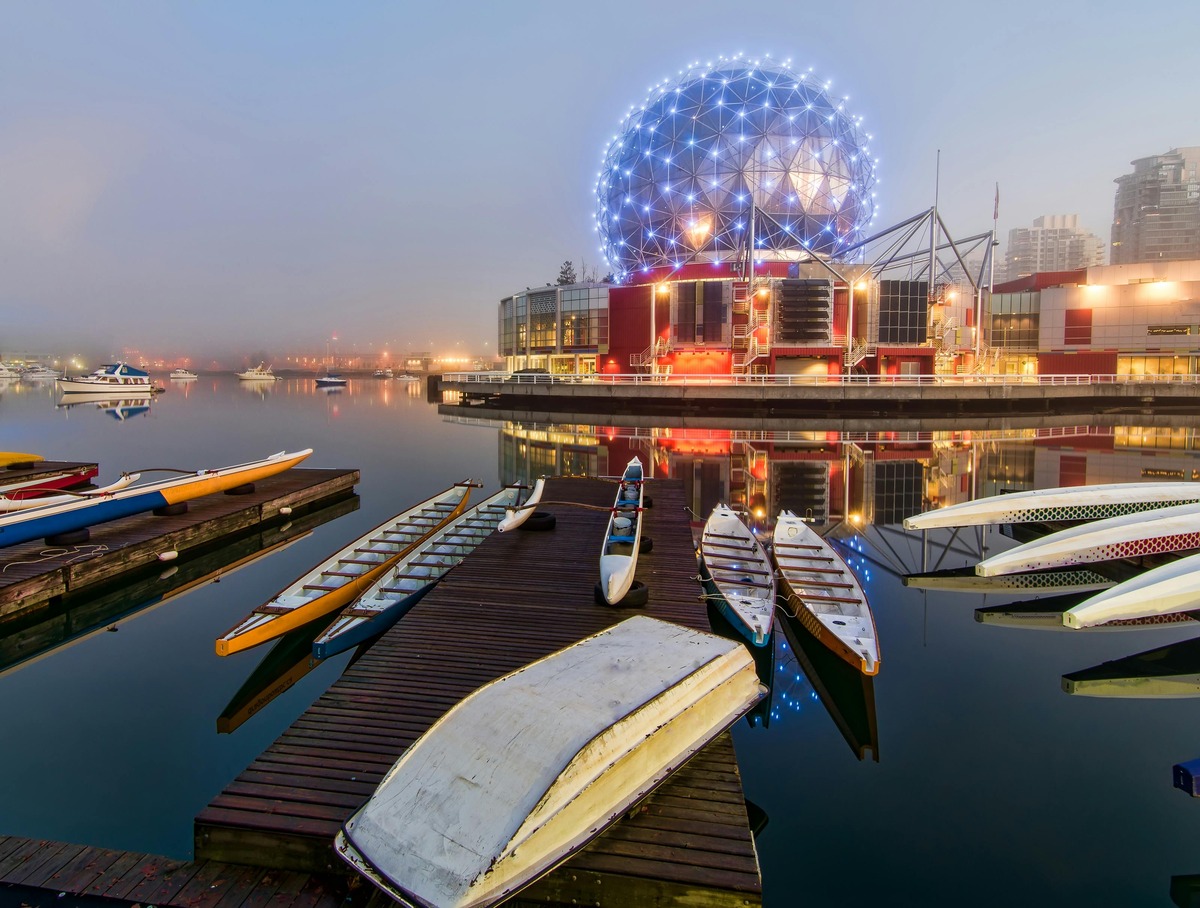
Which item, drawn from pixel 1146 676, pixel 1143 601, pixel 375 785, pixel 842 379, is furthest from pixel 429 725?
pixel 842 379

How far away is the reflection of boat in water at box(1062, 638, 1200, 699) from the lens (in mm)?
9023

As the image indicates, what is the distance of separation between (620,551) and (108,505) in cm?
1081

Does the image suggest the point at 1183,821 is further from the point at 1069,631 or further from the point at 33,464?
the point at 33,464

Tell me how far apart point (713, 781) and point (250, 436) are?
143ft

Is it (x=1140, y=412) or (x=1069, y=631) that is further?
(x=1140, y=412)

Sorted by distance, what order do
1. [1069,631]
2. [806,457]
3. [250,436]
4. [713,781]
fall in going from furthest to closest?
1. [250,436]
2. [806,457]
3. [1069,631]
4. [713,781]

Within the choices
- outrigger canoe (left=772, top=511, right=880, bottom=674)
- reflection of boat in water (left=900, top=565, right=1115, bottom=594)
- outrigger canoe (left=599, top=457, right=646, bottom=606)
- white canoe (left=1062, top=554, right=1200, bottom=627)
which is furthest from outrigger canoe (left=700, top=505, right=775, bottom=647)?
white canoe (left=1062, top=554, right=1200, bottom=627)

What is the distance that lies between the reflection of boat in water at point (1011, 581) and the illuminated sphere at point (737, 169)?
46.7 m

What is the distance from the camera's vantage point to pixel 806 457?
27.8 metres

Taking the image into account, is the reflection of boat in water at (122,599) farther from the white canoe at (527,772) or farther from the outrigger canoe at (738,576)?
the outrigger canoe at (738,576)

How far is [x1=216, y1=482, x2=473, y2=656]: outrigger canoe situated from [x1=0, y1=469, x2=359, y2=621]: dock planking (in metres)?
4.63

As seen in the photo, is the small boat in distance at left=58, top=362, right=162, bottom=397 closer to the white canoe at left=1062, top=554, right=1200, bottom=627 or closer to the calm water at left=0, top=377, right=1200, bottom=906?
the calm water at left=0, top=377, right=1200, bottom=906

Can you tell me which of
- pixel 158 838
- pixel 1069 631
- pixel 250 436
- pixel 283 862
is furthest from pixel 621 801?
pixel 250 436

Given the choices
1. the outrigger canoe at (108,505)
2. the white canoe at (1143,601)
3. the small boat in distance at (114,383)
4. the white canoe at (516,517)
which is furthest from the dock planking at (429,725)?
the small boat in distance at (114,383)
